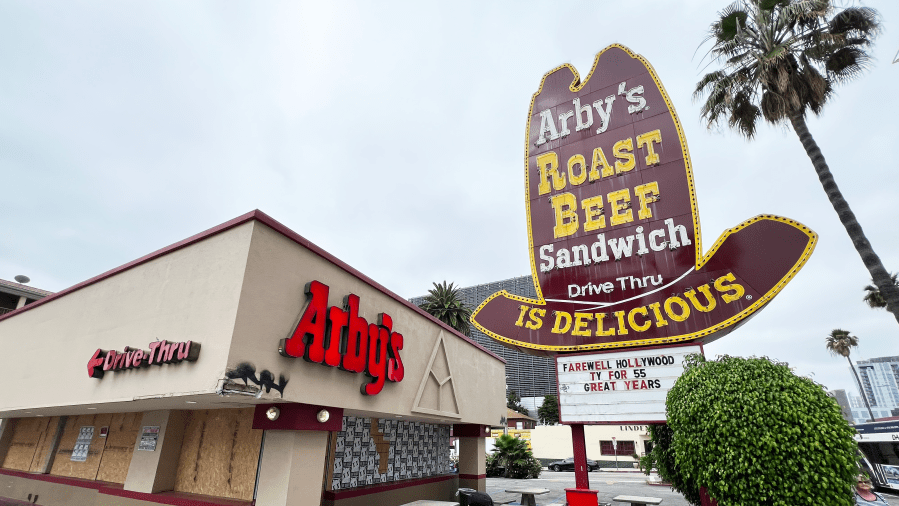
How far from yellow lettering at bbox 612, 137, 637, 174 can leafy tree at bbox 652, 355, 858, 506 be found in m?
6.63

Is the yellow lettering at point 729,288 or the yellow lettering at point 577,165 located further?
the yellow lettering at point 577,165

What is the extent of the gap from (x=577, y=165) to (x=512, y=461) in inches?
969

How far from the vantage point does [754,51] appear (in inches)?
595

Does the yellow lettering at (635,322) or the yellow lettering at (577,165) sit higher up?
the yellow lettering at (577,165)

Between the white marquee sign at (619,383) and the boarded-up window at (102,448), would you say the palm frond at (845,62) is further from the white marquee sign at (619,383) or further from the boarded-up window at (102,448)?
the boarded-up window at (102,448)

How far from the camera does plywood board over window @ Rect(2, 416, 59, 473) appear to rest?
57.4 ft

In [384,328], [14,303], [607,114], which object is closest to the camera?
[384,328]

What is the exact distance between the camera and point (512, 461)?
102 ft

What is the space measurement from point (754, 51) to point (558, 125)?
24.4 feet

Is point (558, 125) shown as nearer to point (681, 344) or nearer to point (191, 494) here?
point (681, 344)

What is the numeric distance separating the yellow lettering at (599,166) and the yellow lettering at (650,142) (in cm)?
106

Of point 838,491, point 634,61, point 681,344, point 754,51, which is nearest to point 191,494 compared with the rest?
point 681,344

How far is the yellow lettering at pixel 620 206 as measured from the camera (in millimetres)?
12805

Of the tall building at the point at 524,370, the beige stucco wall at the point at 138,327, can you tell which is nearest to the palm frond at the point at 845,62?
the beige stucco wall at the point at 138,327
